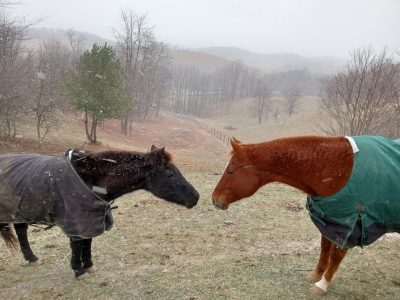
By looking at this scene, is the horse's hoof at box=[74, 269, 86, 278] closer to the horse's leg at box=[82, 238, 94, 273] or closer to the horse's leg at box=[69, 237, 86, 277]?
the horse's leg at box=[69, 237, 86, 277]

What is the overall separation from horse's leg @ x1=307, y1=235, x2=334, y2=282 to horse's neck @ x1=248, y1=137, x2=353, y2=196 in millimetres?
1075

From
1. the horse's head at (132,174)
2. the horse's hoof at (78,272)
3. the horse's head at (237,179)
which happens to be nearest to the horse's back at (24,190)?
the horse's head at (132,174)

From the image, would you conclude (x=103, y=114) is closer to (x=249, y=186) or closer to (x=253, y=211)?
(x=253, y=211)

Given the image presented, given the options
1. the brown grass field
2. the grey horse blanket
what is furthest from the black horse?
the brown grass field

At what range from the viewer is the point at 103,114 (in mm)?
24844

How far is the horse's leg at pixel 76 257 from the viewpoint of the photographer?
515 cm

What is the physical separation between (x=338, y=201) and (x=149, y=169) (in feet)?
8.37

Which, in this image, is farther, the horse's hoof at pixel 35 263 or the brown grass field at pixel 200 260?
the horse's hoof at pixel 35 263

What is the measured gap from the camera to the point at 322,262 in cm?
523

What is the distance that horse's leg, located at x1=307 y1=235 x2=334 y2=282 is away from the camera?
5.05 metres

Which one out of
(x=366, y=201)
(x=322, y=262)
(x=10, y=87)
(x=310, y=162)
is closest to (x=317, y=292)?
(x=322, y=262)

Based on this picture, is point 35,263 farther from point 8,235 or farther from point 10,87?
point 10,87

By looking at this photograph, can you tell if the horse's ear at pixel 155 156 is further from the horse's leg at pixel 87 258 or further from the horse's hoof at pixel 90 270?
the horse's hoof at pixel 90 270

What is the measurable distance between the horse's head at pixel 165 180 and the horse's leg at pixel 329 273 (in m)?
2.05
